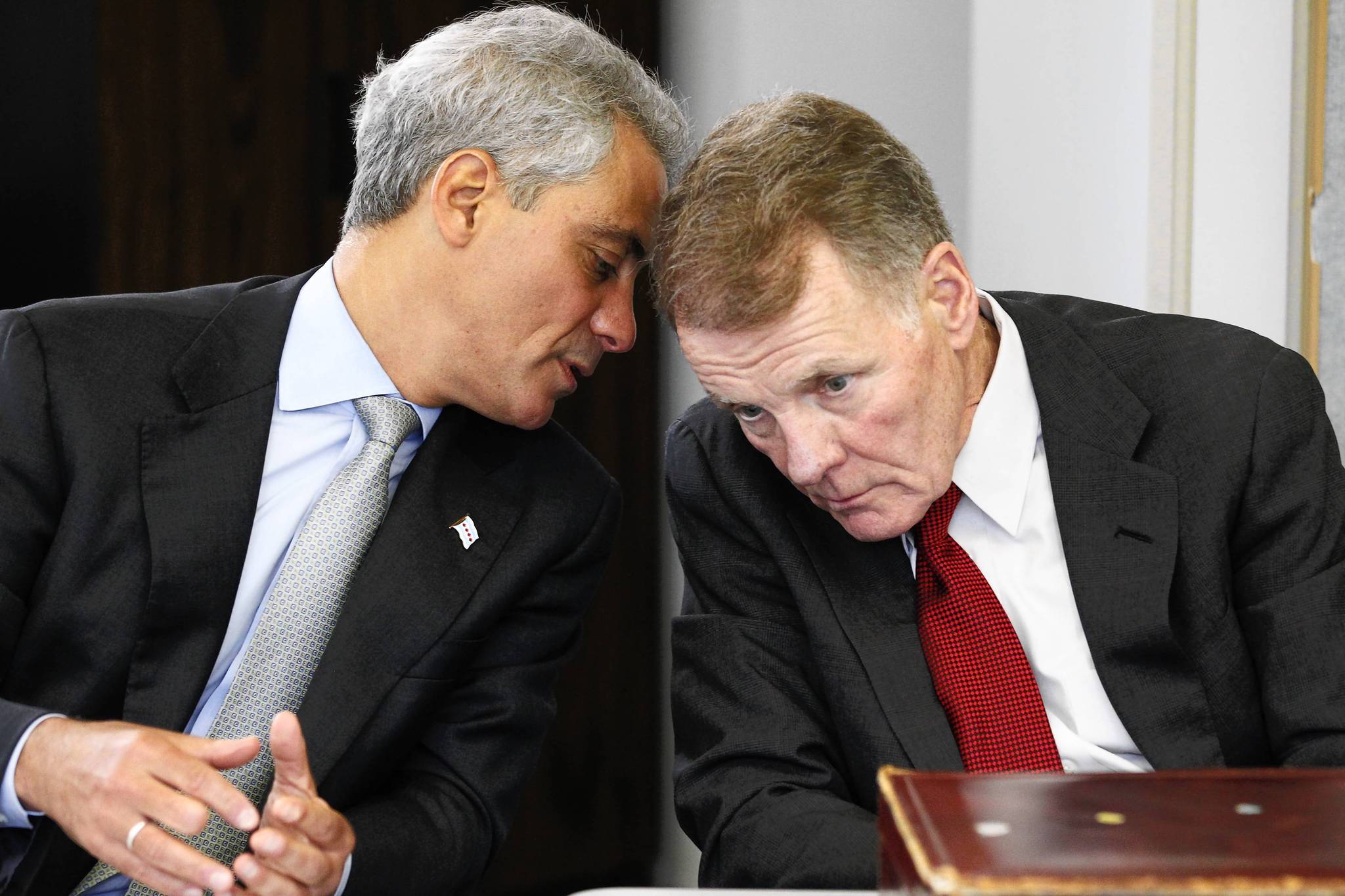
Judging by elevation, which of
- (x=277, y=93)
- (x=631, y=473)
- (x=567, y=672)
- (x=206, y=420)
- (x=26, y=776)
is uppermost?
(x=277, y=93)

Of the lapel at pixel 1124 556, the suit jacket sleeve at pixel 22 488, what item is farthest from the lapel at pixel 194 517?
the lapel at pixel 1124 556

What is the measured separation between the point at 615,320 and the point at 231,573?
1.77 ft

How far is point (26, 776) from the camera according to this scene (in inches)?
51.6

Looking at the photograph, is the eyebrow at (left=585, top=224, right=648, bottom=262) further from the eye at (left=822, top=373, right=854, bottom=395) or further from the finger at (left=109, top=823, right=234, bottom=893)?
the finger at (left=109, top=823, right=234, bottom=893)

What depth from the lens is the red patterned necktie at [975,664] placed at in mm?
1405

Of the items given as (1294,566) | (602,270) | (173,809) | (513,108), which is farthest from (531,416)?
(1294,566)

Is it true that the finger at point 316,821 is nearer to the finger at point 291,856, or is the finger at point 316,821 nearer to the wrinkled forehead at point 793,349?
the finger at point 291,856

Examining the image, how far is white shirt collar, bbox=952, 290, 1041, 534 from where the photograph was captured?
1.49 meters

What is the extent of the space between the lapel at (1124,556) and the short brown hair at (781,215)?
0.26m

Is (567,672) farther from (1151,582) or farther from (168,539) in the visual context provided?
(1151,582)

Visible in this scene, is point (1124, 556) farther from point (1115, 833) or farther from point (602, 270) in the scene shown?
point (1115, 833)

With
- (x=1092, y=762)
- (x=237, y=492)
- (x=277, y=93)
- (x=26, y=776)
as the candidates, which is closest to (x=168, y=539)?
(x=237, y=492)

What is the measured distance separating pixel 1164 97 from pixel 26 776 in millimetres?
1934

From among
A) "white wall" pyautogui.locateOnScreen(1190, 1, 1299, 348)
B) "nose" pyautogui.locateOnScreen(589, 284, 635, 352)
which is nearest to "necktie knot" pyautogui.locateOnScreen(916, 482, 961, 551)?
"nose" pyautogui.locateOnScreen(589, 284, 635, 352)
